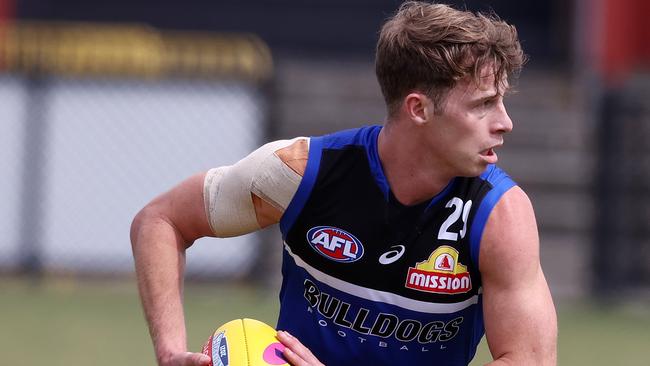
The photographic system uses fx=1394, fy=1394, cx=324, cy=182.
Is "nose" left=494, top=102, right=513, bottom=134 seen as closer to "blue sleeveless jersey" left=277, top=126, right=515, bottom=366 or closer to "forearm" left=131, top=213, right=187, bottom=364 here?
"blue sleeveless jersey" left=277, top=126, right=515, bottom=366

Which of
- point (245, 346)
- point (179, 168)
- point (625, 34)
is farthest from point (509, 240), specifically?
point (625, 34)

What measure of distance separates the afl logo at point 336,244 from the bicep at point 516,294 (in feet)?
1.39

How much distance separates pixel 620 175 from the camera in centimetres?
1212

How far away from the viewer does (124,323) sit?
9.58 meters

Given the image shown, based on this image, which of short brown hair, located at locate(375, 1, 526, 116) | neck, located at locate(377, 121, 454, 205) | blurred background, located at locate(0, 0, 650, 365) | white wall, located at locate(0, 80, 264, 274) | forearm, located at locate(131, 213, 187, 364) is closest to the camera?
short brown hair, located at locate(375, 1, 526, 116)

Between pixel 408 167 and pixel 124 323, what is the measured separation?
5682mm

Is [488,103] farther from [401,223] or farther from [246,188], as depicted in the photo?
[246,188]

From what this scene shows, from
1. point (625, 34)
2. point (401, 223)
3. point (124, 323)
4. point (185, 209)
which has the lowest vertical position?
point (124, 323)

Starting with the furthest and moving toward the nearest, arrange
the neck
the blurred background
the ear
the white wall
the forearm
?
the white wall
the blurred background
the forearm
the neck
the ear

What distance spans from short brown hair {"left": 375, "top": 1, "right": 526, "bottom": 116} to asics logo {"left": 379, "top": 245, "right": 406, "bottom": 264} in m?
0.44

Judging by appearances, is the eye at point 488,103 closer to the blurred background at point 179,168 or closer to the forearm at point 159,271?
the forearm at point 159,271

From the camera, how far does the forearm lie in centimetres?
438

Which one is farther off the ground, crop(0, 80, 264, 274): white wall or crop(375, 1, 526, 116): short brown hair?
crop(375, 1, 526, 116): short brown hair

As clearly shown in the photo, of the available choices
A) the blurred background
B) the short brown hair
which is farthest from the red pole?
the short brown hair
